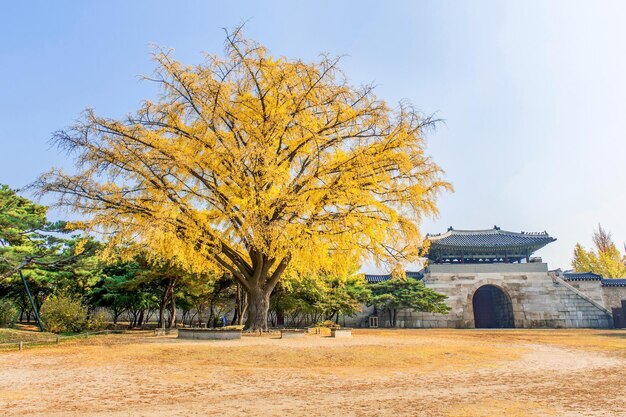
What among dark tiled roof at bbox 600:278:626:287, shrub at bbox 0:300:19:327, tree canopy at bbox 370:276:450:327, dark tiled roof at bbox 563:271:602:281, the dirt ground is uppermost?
dark tiled roof at bbox 563:271:602:281

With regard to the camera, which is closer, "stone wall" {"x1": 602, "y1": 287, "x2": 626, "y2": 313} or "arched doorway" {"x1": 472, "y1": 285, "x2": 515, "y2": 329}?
"stone wall" {"x1": 602, "y1": 287, "x2": 626, "y2": 313}

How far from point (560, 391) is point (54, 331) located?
19.8 metres

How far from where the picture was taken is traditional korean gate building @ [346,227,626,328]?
32500 millimetres

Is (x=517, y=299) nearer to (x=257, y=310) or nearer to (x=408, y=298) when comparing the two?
(x=408, y=298)

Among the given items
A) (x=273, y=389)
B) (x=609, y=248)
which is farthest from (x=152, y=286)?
(x=609, y=248)

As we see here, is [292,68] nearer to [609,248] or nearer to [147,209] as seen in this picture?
[147,209]

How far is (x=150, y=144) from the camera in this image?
14.3 metres

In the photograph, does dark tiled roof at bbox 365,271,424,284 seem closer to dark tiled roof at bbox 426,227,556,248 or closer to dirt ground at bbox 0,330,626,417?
dark tiled roof at bbox 426,227,556,248

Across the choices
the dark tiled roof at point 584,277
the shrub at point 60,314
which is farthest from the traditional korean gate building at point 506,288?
the shrub at point 60,314

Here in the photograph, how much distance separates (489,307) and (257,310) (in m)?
28.0

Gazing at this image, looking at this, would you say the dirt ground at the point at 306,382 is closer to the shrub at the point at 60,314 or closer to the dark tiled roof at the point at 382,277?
the shrub at the point at 60,314

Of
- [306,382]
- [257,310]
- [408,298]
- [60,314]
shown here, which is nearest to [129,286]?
[60,314]

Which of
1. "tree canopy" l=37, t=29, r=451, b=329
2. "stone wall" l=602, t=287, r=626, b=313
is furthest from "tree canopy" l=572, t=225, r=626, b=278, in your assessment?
"tree canopy" l=37, t=29, r=451, b=329

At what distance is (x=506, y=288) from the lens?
33.8 meters
